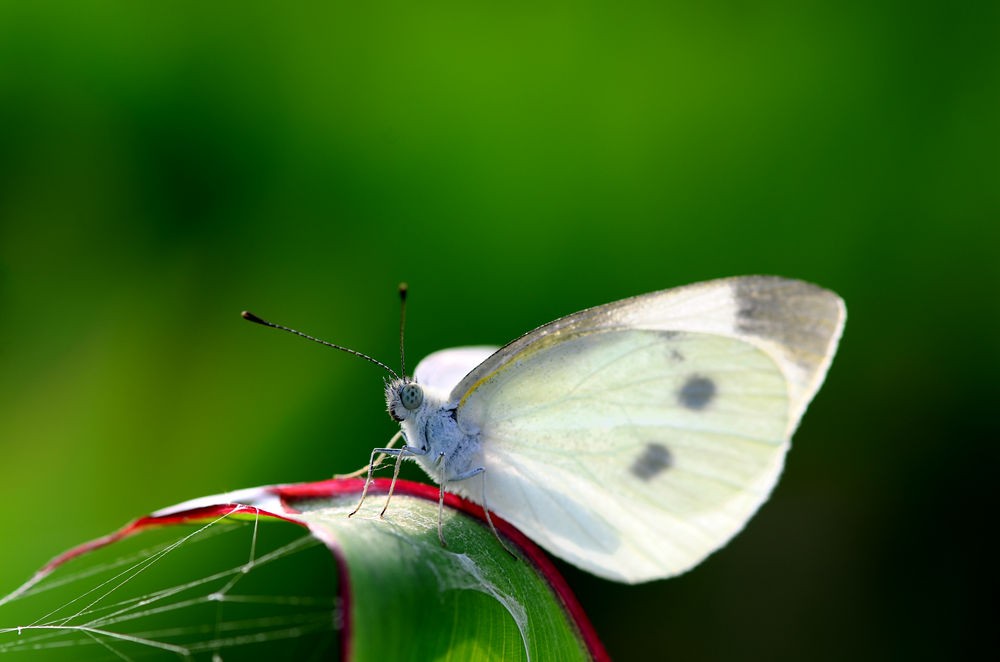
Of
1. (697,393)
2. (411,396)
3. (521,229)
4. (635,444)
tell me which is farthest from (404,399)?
(521,229)

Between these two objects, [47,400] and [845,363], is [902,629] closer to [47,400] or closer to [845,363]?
[845,363]

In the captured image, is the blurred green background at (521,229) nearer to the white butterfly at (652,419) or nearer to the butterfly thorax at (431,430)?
the white butterfly at (652,419)

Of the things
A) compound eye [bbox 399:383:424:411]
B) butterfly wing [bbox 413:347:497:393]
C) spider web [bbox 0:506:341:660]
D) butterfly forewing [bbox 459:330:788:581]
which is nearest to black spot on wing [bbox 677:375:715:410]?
butterfly forewing [bbox 459:330:788:581]

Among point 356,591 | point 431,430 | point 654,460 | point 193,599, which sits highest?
point 356,591

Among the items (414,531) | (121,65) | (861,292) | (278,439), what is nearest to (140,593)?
(278,439)

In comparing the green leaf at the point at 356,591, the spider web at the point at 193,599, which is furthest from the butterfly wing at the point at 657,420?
the spider web at the point at 193,599

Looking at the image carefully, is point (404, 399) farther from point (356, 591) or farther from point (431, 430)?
point (356, 591)

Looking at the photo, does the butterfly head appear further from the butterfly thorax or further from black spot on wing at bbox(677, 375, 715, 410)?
black spot on wing at bbox(677, 375, 715, 410)
